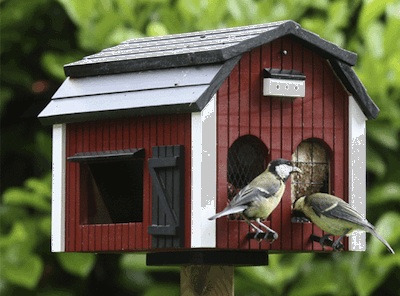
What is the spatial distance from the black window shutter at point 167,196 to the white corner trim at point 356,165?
2.35ft

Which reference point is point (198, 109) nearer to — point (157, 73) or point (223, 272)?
point (157, 73)

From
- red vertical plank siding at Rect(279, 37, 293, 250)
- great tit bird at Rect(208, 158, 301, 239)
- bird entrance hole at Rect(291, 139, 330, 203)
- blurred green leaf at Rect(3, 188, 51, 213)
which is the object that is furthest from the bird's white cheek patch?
blurred green leaf at Rect(3, 188, 51, 213)

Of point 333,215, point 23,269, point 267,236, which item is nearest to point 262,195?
point 267,236

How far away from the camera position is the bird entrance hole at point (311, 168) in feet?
18.2

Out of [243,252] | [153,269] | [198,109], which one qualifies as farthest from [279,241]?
[153,269]

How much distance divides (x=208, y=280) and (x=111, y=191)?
520 millimetres

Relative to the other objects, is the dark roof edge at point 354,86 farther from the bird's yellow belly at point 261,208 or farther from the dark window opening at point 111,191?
the dark window opening at point 111,191

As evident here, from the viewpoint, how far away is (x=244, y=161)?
542 cm

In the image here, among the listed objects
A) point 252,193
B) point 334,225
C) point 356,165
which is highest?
point 356,165

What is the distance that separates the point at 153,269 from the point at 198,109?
8.95ft

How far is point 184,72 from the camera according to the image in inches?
208

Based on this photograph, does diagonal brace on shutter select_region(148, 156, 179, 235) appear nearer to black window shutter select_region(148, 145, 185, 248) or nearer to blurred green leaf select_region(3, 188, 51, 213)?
black window shutter select_region(148, 145, 185, 248)

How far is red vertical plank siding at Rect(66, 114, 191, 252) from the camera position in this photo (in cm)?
526

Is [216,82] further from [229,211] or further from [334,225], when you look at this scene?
[334,225]
